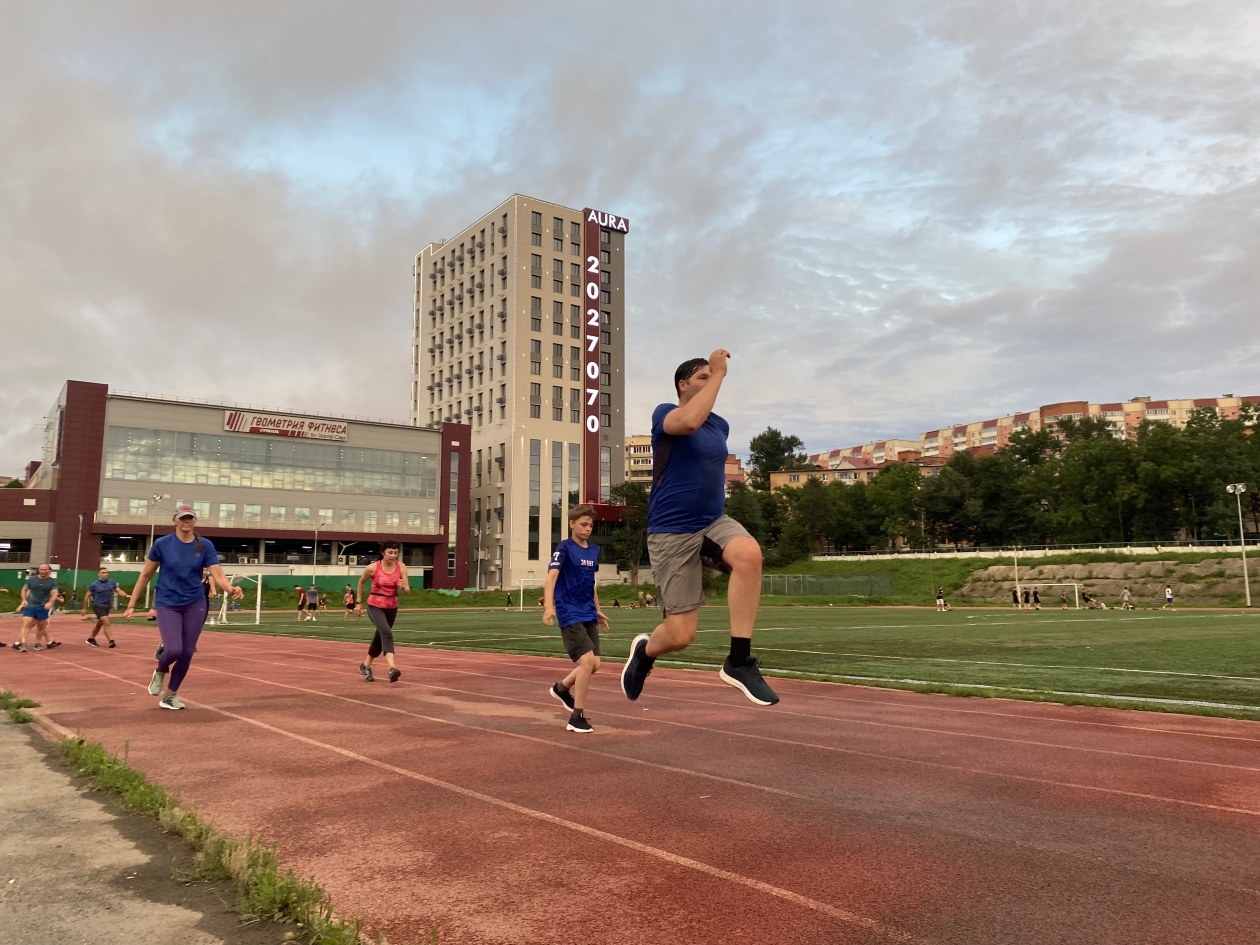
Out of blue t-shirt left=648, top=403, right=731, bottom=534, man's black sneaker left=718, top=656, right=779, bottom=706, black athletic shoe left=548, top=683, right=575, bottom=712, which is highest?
blue t-shirt left=648, top=403, right=731, bottom=534

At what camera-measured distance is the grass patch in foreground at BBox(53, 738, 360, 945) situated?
3104 mm

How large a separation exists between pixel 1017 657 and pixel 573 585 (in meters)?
11.4

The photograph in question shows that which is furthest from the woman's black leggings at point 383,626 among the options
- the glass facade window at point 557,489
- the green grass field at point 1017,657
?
the glass facade window at point 557,489

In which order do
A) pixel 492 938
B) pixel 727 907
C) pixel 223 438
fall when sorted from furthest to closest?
pixel 223 438 < pixel 727 907 < pixel 492 938

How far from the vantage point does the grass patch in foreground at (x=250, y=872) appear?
122 inches

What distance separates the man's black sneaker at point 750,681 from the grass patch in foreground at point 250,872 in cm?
256

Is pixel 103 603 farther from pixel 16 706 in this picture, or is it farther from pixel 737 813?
pixel 737 813

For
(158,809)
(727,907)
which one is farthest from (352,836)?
(727,907)

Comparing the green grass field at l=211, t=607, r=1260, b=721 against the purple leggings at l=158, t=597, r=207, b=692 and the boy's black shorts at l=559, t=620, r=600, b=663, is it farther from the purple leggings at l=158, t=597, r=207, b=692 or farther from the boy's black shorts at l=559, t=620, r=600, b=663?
the purple leggings at l=158, t=597, r=207, b=692

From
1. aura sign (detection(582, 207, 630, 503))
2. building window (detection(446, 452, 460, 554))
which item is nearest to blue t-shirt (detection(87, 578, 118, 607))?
building window (detection(446, 452, 460, 554))

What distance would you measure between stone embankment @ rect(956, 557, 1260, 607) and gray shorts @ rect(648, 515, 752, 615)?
53815 millimetres

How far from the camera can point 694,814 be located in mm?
4648

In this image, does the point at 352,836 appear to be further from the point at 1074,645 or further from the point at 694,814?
the point at 1074,645

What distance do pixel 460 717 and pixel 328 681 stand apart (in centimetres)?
439
